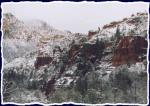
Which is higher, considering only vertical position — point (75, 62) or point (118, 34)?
Result: point (118, 34)

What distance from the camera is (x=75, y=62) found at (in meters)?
2.60

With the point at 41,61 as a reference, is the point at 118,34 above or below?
above

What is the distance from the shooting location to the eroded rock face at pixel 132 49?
2.57 metres

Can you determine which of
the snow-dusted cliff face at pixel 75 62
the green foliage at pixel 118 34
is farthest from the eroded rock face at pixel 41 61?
the green foliage at pixel 118 34

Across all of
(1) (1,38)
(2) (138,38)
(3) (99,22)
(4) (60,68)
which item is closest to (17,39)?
(1) (1,38)

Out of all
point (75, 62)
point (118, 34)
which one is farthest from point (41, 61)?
point (118, 34)

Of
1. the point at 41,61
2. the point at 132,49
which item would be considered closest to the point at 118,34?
the point at 132,49

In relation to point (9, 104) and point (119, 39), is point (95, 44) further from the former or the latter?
point (9, 104)

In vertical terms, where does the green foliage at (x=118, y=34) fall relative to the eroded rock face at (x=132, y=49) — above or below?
above

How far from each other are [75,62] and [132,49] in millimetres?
318

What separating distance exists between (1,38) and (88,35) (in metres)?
0.48

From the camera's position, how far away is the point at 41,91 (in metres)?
→ 2.61

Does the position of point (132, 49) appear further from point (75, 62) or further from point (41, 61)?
point (41, 61)

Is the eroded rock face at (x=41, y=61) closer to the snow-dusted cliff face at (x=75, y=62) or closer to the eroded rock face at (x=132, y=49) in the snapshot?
the snow-dusted cliff face at (x=75, y=62)
